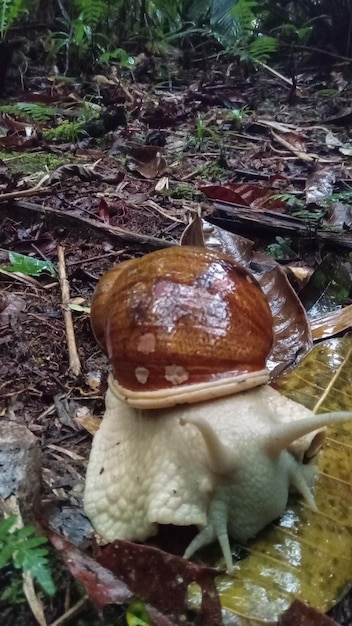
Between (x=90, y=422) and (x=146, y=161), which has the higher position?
(x=90, y=422)

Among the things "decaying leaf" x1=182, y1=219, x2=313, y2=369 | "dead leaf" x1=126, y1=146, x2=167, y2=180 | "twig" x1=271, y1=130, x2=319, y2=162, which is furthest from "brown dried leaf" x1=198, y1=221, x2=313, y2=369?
"twig" x1=271, y1=130, x2=319, y2=162

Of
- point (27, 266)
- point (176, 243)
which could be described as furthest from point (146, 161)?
point (27, 266)

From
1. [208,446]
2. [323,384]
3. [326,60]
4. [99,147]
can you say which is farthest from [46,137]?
[326,60]

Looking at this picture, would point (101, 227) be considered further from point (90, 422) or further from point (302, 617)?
point (302, 617)

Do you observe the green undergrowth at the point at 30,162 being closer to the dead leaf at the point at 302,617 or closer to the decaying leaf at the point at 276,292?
the decaying leaf at the point at 276,292

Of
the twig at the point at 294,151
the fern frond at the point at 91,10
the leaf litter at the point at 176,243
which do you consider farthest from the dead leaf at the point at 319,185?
the fern frond at the point at 91,10

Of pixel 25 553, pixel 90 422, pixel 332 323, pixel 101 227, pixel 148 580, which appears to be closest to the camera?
pixel 25 553

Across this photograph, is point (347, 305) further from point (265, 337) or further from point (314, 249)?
point (265, 337)
